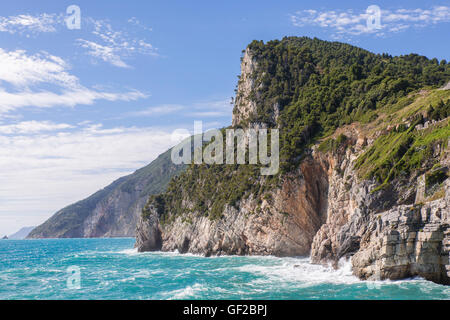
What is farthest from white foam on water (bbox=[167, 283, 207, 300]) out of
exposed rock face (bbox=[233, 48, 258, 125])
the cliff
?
exposed rock face (bbox=[233, 48, 258, 125])

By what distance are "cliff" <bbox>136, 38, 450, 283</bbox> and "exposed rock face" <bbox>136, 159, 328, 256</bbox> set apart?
13 centimetres

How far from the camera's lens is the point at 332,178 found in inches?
1633

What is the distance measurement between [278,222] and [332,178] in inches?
364

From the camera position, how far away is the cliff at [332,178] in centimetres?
2514

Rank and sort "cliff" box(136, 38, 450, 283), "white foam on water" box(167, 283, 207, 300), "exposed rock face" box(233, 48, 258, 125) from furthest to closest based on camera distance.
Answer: "exposed rock face" box(233, 48, 258, 125)
"cliff" box(136, 38, 450, 283)
"white foam on water" box(167, 283, 207, 300)

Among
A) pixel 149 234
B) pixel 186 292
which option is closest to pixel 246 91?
pixel 149 234

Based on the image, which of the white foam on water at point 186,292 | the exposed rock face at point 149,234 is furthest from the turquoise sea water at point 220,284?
the exposed rock face at point 149,234

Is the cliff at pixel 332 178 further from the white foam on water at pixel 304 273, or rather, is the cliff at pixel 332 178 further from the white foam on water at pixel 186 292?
the white foam on water at pixel 186 292

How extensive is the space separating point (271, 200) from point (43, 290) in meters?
28.0

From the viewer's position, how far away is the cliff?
25141 mm

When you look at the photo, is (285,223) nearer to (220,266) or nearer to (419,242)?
(220,266)

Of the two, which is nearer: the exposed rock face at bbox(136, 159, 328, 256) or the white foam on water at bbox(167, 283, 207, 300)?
the white foam on water at bbox(167, 283, 207, 300)

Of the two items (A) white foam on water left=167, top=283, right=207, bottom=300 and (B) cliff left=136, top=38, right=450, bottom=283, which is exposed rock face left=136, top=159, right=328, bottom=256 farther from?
(A) white foam on water left=167, top=283, right=207, bottom=300
